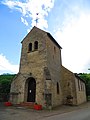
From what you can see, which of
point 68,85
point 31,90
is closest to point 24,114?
point 31,90

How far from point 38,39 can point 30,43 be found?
5.06 ft

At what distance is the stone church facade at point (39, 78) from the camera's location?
1600 cm

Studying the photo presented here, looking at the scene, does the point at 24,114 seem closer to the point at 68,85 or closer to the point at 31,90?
the point at 31,90

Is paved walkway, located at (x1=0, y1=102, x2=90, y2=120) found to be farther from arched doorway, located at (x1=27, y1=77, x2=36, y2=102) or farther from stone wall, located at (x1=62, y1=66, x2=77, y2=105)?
stone wall, located at (x1=62, y1=66, x2=77, y2=105)

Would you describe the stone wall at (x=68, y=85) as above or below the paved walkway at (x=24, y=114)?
above

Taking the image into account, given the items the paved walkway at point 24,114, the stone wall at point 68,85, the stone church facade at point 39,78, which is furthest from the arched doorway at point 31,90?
the stone wall at point 68,85

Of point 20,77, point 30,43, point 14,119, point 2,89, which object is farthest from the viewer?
point 2,89

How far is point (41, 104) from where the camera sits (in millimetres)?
15141

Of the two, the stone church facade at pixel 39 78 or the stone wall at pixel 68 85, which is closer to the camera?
the stone church facade at pixel 39 78

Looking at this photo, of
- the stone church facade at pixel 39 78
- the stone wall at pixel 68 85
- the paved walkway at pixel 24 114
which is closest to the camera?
the paved walkway at pixel 24 114

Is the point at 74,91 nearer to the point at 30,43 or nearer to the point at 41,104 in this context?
the point at 41,104

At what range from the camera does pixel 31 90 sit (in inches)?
695

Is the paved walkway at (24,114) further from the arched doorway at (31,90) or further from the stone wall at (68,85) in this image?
the stone wall at (68,85)

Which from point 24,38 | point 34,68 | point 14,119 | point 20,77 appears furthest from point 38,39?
point 14,119
